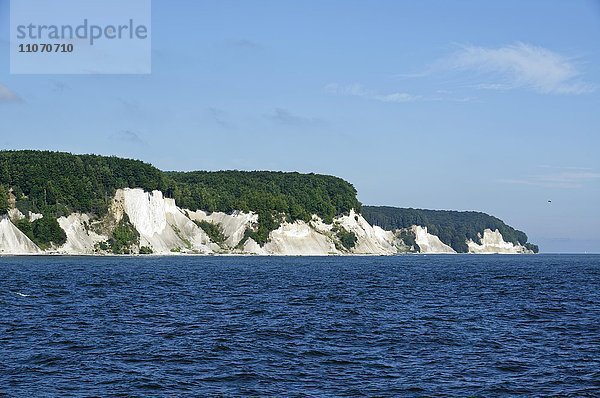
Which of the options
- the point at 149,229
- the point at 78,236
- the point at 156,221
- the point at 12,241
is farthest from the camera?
the point at 156,221

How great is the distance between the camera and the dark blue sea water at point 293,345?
24.1m

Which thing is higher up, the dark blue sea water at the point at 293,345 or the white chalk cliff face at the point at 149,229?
the white chalk cliff face at the point at 149,229

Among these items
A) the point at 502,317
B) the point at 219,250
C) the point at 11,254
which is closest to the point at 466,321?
the point at 502,317

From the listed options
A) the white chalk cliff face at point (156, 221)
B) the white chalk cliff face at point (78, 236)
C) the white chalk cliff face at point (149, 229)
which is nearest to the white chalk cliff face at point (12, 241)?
the white chalk cliff face at point (149, 229)

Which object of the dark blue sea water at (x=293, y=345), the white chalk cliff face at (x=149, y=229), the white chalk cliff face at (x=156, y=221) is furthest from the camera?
the white chalk cliff face at (x=156, y=221)

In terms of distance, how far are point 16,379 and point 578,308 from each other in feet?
115

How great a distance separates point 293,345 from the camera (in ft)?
104

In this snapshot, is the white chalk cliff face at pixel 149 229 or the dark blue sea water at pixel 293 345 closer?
the dark blue sea water at pixel 293 345

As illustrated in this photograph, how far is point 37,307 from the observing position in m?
44.2

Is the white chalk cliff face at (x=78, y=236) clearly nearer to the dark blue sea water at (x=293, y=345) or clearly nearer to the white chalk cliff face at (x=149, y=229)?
the white chalk cliff face at (x=149, y=229)

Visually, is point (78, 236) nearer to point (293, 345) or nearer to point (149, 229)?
point (149, 229)

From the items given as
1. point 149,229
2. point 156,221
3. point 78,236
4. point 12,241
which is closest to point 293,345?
point 12,241

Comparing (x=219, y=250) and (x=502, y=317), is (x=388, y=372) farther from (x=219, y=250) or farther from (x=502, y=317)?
(x=219, y=250)

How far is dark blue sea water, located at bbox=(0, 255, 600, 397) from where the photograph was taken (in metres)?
24.1
